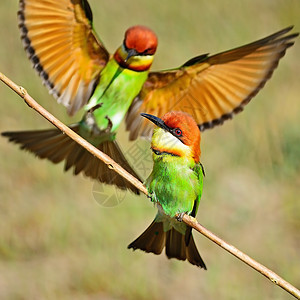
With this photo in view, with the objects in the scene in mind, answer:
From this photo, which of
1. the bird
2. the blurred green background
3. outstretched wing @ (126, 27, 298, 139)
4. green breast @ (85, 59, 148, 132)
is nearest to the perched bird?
the bird

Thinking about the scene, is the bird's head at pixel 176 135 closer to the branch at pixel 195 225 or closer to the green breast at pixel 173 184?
the green breast at pixel 173 184

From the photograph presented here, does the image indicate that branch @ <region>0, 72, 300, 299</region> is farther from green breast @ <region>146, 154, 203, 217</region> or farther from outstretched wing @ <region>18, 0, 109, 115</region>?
outstretched wing @ <region>18, 0, 109, 115</region>

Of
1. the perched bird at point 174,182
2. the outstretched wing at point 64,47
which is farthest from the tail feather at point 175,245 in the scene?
the outstretched wing at point 64,47

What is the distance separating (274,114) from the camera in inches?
155

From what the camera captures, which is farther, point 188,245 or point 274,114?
point 274,114

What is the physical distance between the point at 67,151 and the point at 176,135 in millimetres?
686

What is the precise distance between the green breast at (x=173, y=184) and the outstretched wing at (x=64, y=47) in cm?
51

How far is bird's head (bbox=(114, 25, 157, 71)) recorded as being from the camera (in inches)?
93.4

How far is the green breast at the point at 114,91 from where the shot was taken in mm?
2428

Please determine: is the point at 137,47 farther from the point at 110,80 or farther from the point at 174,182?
the point at 174,182

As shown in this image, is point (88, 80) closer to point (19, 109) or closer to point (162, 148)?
point (162, 148)

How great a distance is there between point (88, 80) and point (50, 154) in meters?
0.31

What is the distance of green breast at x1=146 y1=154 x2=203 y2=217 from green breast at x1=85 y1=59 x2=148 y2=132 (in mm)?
521

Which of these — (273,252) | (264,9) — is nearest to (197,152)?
(273,252)
